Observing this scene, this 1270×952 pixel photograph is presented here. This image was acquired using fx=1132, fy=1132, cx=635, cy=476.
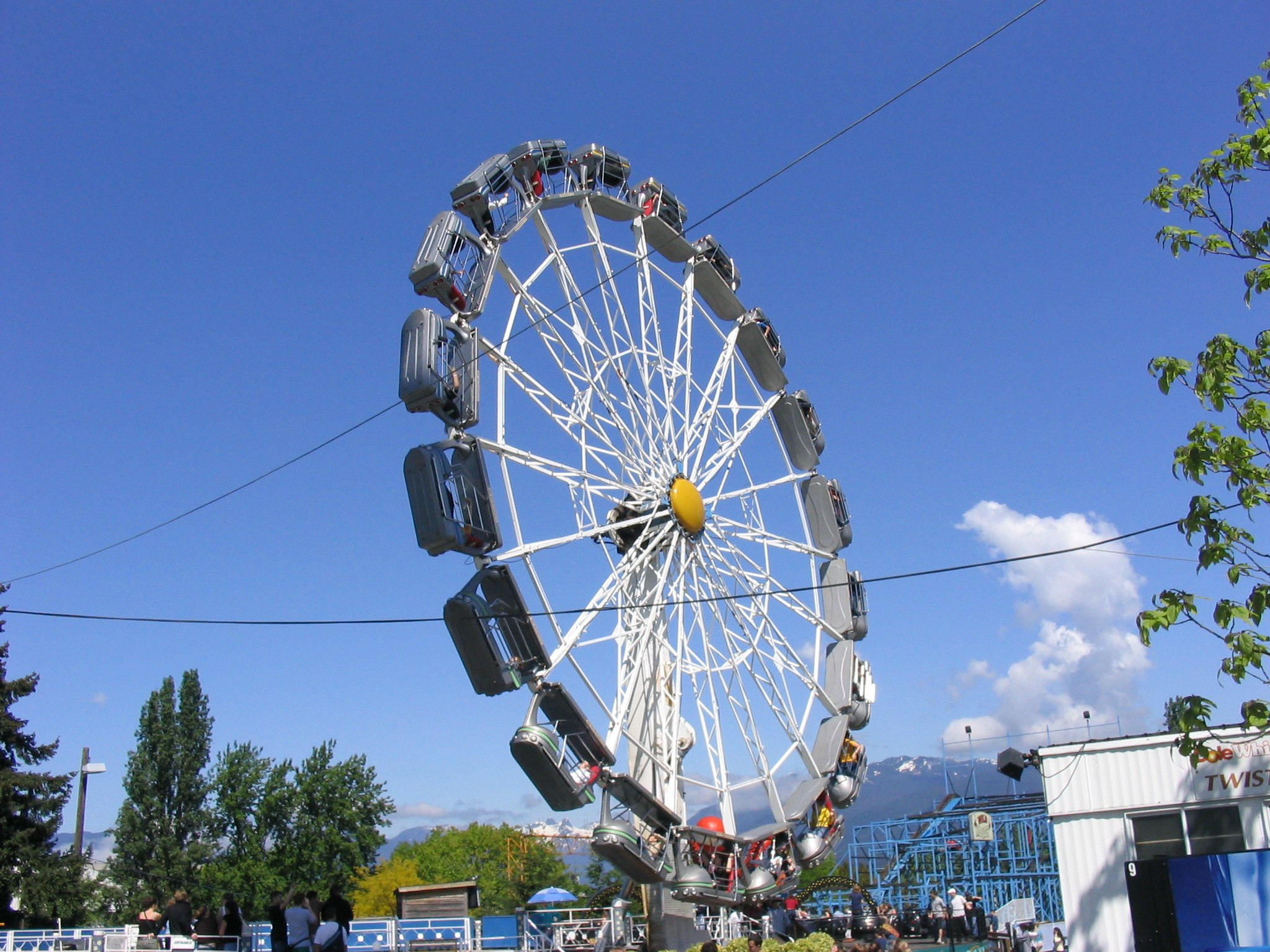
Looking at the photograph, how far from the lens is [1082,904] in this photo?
59.9ft

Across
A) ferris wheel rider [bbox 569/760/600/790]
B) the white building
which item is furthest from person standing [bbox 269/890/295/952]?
the white building

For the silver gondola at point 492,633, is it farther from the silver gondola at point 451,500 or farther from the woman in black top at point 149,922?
the woman in black top at point 149,922

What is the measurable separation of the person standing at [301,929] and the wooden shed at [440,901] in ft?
35.5

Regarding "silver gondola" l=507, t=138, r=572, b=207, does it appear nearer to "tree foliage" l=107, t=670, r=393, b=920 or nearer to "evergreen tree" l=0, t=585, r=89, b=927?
"evergreen tree" l=0, t=585, r=89, b=927

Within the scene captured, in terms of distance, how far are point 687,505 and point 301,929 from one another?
42.7ft

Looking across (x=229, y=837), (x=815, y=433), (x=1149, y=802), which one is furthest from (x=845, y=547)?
(x=229, y=837)

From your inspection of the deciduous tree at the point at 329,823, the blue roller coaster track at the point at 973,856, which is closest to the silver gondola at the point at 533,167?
the blue roller coaster track at the point at 973,856

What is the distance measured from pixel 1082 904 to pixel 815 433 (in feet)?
47.4

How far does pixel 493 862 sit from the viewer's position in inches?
4090

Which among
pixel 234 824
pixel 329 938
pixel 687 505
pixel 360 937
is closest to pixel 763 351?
pixel 687 505

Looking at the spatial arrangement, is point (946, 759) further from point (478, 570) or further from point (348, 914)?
point (348, 914)

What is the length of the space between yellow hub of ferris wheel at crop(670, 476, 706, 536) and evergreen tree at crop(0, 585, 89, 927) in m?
17.4

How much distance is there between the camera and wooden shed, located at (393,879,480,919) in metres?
24.1

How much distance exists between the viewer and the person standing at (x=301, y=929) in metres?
13.4
